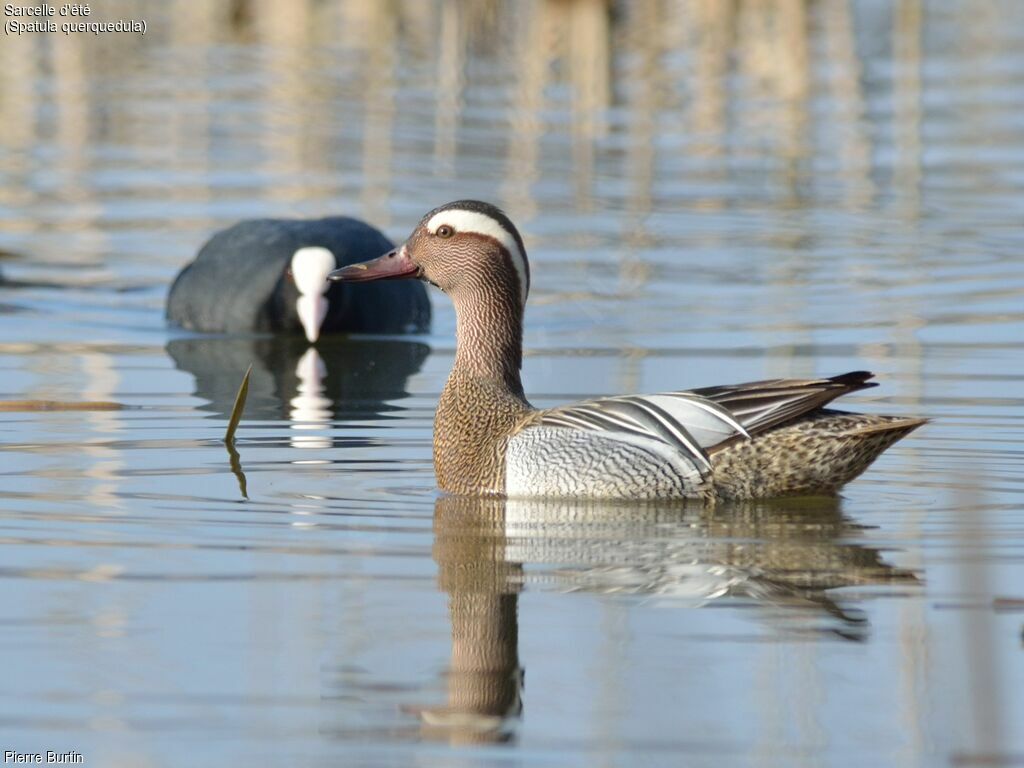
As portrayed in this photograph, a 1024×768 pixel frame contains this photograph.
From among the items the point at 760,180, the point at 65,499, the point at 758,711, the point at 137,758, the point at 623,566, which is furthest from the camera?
the point at 760,180

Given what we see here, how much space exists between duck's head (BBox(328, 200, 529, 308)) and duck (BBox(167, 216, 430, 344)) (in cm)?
425

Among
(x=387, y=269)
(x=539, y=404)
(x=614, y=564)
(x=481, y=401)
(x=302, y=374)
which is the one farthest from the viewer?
(x=302, y=374)

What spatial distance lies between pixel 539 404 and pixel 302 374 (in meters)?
2.10

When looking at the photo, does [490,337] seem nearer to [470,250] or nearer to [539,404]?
[470,250]

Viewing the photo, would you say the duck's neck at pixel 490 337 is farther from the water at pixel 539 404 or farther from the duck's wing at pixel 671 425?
the duck's wing at pixel 671 425

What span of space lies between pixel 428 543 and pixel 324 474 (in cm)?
124

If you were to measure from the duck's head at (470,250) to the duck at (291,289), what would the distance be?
425 centimetres

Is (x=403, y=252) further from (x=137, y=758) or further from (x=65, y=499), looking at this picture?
(x=137, y=758)

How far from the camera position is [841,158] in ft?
64.1

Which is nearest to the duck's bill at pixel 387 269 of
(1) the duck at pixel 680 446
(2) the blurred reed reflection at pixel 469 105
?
(1) the duck at pixel 680 446

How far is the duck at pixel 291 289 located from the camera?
12.9 meters

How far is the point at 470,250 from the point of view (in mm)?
8539

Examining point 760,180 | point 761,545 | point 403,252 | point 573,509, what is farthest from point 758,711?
point 760,180

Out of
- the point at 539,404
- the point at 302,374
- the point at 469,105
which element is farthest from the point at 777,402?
the point at 469,105
